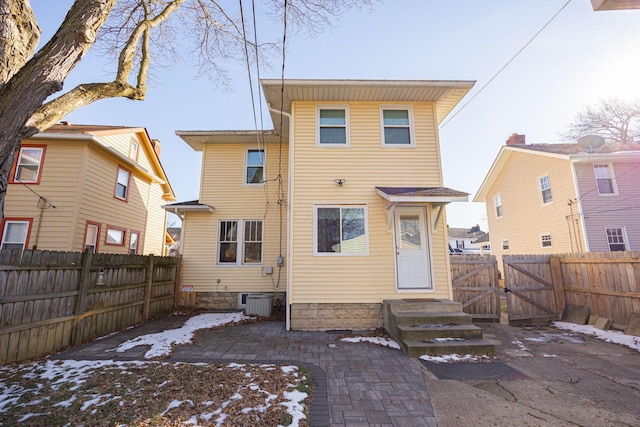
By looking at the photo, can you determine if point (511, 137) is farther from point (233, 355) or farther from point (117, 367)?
point (117, 367)

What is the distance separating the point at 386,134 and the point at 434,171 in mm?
1607

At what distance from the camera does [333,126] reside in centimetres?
751

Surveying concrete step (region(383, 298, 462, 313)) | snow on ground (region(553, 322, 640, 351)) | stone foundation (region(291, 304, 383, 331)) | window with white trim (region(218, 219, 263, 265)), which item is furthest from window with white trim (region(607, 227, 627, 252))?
window with white trim (region(218, 219, 263, 265))

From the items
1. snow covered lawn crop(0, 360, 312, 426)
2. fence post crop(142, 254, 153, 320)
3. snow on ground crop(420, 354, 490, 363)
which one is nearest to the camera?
snow covered lawn crop(0, 360, 312, 426)

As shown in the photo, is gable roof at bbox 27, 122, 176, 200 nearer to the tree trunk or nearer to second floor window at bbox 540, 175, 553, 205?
the tree trunk

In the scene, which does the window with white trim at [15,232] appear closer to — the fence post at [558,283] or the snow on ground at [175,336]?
the snow on ground at [175,336]

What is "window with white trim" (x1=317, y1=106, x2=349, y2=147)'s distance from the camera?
7.41m

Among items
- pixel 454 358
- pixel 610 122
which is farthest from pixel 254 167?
pixel 610 122

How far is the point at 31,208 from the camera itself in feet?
28.9

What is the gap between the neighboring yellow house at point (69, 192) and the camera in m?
8.76

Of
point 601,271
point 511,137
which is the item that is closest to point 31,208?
point 601,271

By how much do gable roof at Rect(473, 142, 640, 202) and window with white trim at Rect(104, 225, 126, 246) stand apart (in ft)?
61.4

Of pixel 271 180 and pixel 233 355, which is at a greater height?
pixel 271 180

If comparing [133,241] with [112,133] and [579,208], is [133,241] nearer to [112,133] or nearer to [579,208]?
[112,133]
